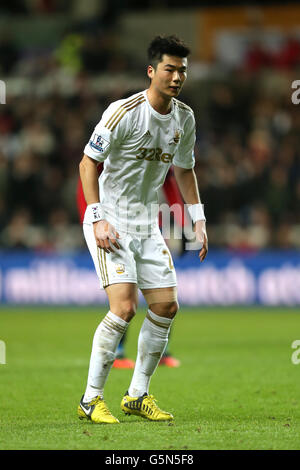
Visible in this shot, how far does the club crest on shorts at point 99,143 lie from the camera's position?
233 inches

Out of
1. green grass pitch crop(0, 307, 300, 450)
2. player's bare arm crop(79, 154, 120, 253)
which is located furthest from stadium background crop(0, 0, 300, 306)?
player's bare arm crop(79, 154, 120, 253)

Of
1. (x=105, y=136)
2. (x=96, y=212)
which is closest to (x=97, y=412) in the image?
(x=96, y=212)

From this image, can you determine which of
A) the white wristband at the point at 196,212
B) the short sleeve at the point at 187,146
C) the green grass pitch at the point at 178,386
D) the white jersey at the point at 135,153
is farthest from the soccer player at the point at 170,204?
the white wristband at the point at 196,212

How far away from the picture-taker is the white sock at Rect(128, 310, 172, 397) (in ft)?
20.5

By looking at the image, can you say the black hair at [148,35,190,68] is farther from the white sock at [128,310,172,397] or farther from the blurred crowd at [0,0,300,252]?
the blurred crowd at [0,0,300,252]

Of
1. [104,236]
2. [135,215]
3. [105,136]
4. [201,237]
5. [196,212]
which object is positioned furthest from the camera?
[196,212]

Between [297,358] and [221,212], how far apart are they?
20.9ft

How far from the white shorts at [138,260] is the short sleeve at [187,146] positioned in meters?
0.60

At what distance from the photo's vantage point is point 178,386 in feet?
26.3

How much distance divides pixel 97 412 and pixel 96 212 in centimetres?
123

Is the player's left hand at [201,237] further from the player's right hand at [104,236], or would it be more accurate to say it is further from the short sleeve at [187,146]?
the player's right hand at [104,236]

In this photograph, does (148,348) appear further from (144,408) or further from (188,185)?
(188,185)
